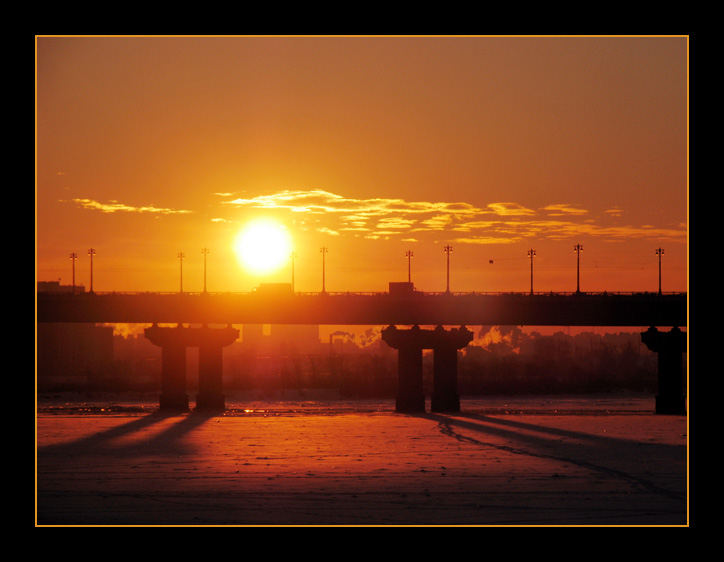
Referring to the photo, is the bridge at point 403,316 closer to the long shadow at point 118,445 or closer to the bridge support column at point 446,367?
the bridge support column at point 446,367

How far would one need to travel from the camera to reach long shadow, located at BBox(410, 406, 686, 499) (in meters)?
29.4

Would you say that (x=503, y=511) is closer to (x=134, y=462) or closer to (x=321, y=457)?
(x=321, y=457)

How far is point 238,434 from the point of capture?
152 ft

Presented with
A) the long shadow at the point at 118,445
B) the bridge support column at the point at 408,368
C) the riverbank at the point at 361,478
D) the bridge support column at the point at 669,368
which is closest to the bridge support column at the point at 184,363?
the bridge support column at the point at 408,368

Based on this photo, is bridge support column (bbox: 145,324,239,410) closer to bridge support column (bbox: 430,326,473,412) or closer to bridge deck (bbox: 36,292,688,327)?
bridge deck (bbox: 36,292,688,327)

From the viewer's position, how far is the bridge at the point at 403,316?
259 feet

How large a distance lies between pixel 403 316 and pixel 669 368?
23.9 meters

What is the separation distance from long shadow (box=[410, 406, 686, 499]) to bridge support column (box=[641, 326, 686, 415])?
26.9 metres

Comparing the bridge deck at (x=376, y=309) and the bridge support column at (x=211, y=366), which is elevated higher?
the bridge deck at (x=376, y=309)

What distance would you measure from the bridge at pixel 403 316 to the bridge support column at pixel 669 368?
0.09 metres

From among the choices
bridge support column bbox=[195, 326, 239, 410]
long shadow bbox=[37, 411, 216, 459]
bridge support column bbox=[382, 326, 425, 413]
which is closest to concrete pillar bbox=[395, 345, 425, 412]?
bridge support column bbox=[382, 326, 425, 413]

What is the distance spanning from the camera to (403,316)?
8181 centimetres

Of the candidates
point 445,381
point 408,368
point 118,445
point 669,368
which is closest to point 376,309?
point 408,368
